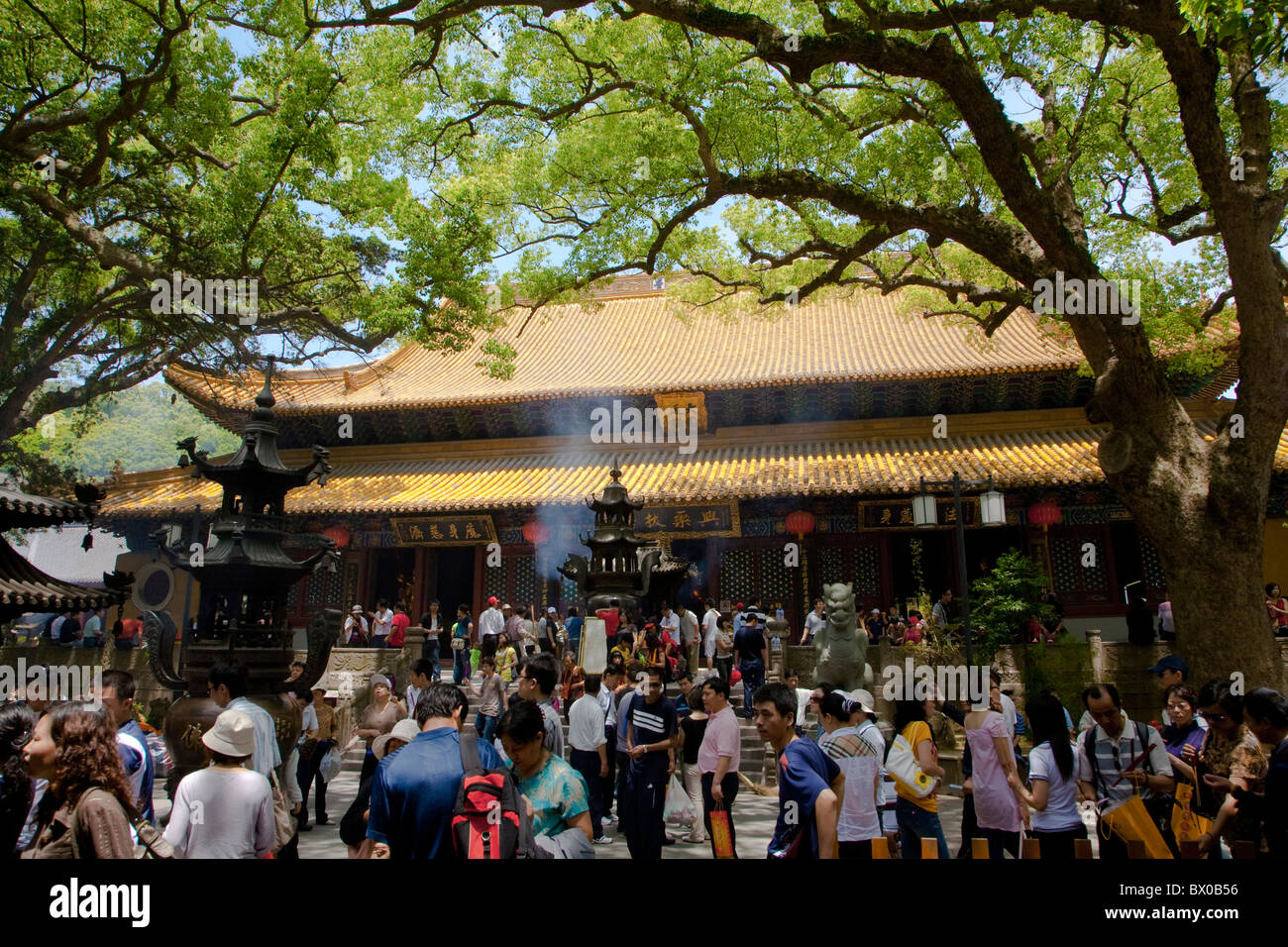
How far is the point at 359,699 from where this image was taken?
1149 centimetres

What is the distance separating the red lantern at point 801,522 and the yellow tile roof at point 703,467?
2.92 ft

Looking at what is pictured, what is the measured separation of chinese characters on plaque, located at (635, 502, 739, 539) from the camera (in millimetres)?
15742

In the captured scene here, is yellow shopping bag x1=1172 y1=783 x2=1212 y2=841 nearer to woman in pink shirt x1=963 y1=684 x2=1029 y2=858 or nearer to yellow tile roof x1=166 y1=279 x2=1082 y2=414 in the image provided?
woman in pink shirt x1=963 y1=684 x2=1029 y2=858

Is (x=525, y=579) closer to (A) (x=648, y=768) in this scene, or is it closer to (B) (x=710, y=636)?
(B) (x=710, y=636)

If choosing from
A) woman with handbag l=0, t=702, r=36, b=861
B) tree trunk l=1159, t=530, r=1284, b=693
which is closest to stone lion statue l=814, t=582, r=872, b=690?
tree trunk l=1159, t=530, r=1284, b=693

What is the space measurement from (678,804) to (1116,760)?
3531 millimetres

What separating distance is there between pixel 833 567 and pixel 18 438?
2299cm

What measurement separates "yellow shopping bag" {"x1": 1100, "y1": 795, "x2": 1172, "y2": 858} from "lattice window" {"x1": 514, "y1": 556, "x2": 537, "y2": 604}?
1362cm

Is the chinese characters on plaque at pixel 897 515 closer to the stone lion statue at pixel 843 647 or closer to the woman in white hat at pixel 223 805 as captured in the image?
the stone lion statue at pixel 843 647

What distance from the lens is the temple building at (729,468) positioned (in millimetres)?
15320

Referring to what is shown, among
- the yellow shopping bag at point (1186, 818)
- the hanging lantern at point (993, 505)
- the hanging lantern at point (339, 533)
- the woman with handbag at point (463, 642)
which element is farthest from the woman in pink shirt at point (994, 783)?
the hanging lantern at point (339, 533)

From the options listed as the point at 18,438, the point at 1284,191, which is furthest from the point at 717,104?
the point at 18,438

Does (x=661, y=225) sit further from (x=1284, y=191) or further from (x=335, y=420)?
(x=335, y=420)

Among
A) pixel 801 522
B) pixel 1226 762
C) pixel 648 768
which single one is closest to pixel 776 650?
pixel 801 522
